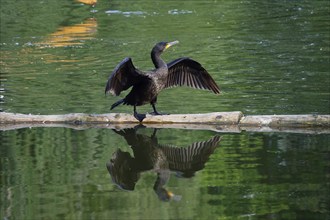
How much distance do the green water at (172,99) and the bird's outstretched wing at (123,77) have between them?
0.63m

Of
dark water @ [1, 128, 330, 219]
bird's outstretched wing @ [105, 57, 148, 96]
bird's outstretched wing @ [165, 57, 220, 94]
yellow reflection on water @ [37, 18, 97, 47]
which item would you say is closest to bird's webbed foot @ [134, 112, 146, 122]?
dark water @ [1, 128, 330, 219]

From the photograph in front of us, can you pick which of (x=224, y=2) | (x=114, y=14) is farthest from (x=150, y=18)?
(x=224, y=2)

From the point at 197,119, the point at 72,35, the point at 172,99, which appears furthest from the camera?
the point at 72,35

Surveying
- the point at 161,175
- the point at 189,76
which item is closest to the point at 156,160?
the point at 161,175

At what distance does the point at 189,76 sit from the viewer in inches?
506

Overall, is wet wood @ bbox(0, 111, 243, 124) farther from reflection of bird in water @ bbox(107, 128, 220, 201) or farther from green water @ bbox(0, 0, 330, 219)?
reflection of bird in water @ bbox(107, 128, 220, 201)

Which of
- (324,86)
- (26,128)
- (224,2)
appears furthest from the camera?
(224,2)

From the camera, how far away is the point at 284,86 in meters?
15.8

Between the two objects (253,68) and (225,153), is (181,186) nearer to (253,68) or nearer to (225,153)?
(225,153)

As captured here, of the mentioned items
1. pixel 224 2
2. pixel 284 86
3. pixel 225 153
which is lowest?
pixel 224 2

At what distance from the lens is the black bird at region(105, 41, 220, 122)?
458 inches

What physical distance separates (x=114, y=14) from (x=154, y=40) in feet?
16.8

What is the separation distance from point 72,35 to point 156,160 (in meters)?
13.0

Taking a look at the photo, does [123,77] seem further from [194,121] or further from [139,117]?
[194,121]
